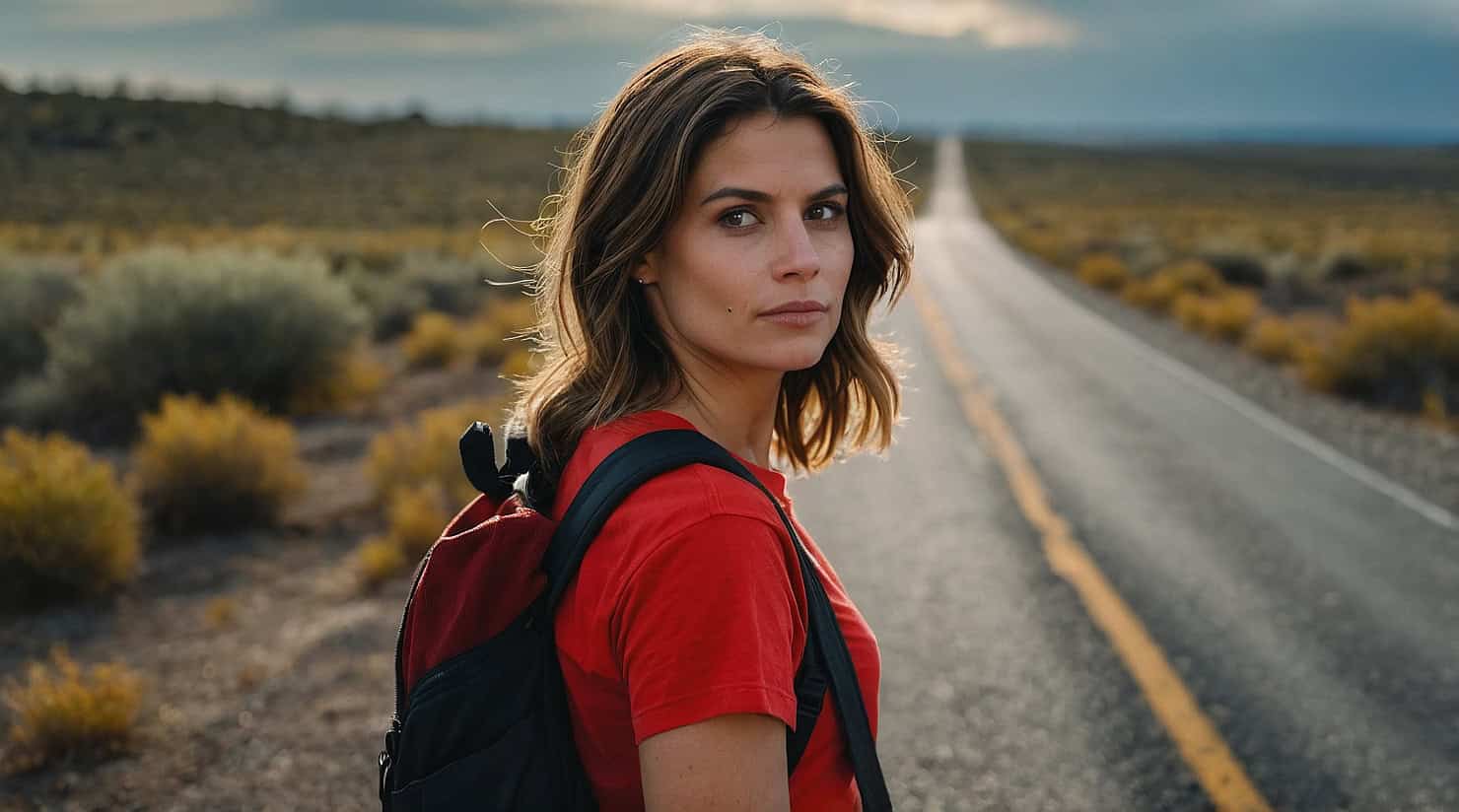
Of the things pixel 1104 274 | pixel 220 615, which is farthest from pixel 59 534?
pixel 1104 274

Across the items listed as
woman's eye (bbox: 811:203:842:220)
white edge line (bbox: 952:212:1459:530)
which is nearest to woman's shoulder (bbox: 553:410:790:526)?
woman's eye (bbox: 811:203:842:220)

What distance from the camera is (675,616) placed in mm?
1232

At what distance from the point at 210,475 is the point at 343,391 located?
11.0 ft

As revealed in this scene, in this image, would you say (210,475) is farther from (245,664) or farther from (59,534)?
(245,664)

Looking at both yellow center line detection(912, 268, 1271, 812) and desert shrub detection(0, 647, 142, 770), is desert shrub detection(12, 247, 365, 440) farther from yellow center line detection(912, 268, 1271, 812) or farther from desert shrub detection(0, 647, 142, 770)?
yellow center line detection(912, 268, 1271, 812)

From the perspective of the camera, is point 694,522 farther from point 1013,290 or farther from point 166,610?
point 1013,290

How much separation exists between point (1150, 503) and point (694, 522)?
606 centimetres

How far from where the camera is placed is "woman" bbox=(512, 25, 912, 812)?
4.09 ft

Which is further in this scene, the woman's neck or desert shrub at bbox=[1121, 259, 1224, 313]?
desert shrub at bbox=[1121, 259, 1224, 313]

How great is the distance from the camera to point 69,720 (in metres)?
3.63

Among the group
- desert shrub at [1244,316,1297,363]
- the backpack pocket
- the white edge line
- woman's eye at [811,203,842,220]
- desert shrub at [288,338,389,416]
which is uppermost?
woman's eye at [811,203,842,220]

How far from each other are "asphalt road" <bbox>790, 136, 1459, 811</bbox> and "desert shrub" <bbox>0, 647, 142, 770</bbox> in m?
2.66

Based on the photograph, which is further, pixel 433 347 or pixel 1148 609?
pixel 433 347

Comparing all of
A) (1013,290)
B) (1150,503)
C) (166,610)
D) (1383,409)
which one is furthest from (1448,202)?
(166,610)
